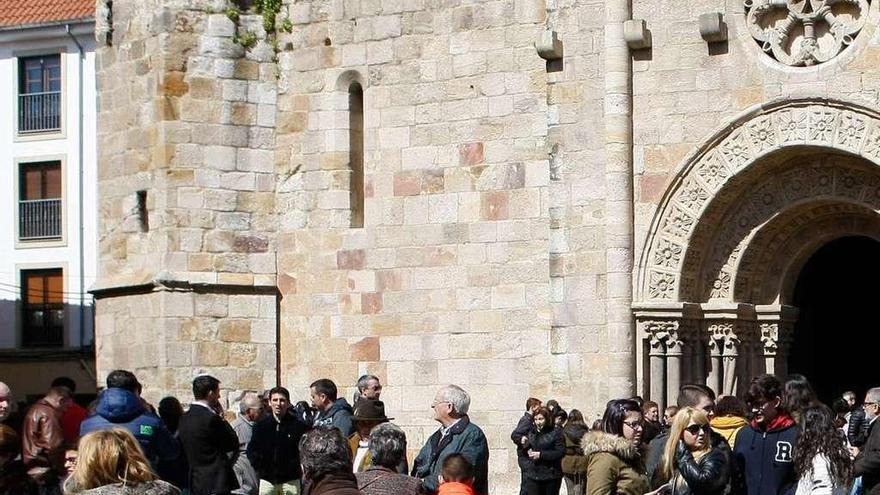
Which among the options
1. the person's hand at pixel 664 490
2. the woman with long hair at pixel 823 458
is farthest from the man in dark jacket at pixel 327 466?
the woman with long hair at pixel 823 458

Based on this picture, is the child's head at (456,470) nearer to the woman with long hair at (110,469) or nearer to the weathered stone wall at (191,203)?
the woman with long hair at (110,469)

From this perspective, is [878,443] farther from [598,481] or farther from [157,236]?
[157,236]

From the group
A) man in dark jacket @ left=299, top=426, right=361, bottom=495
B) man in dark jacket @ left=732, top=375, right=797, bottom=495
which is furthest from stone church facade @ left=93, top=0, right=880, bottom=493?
man in dark jacket @ left=299, top=426, right=361, bottom=495

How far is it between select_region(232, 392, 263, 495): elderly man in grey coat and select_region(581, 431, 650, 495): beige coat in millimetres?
3305

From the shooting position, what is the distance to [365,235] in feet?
70.3

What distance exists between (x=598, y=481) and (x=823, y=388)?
7.98 meters

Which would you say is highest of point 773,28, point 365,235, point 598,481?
point 773,28

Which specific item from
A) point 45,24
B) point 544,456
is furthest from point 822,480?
point 45,24

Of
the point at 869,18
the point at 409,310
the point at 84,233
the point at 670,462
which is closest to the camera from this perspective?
the point at 670,462

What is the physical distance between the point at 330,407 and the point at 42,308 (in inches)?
873

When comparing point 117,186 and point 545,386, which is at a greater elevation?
point 117,186

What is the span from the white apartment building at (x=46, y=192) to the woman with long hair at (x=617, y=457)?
80.1 ft

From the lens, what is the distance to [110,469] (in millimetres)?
9125

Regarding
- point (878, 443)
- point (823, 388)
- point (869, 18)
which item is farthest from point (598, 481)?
point (823, 388)
